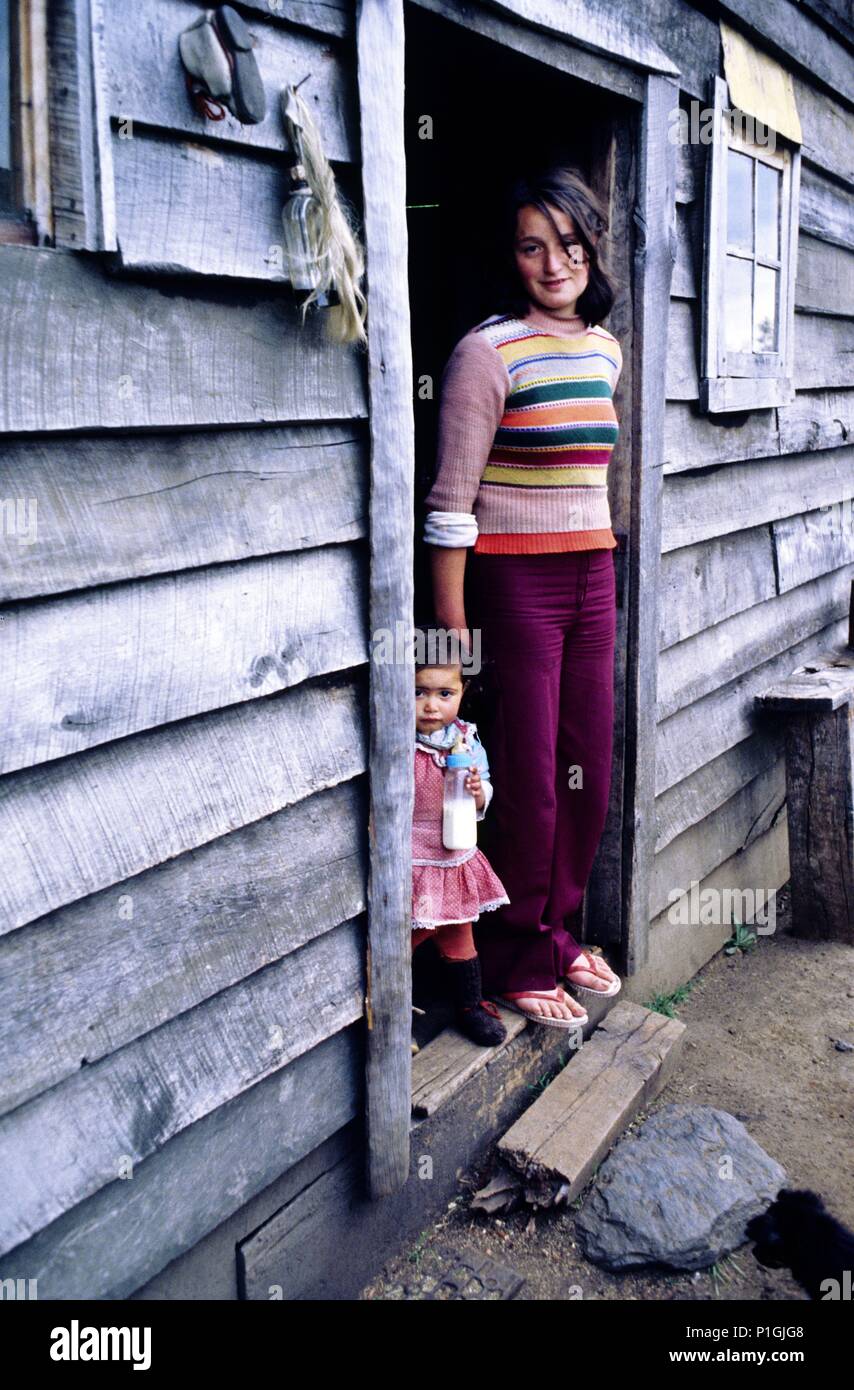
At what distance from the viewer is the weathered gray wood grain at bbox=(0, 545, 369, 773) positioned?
1.49 metres

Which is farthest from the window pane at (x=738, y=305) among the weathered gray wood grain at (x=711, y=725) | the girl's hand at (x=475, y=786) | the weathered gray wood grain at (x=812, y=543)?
the girl's hand at (x=475, y=786)

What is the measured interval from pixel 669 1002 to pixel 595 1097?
916 mm

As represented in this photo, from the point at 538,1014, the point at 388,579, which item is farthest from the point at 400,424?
the point at 538,1014

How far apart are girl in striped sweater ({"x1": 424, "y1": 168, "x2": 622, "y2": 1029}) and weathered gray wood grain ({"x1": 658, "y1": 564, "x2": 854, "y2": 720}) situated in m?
0.59

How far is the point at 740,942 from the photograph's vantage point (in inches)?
167

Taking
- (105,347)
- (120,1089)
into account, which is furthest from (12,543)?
(120,1089)

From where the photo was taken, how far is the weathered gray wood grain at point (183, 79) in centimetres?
151

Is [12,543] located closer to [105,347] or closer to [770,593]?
[105,347]

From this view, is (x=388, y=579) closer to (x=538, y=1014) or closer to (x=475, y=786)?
(x=475, y=786)

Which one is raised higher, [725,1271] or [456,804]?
[456,804]

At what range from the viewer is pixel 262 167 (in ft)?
5.74

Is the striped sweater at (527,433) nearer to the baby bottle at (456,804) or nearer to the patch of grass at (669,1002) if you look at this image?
the baby bottle at (456,804)

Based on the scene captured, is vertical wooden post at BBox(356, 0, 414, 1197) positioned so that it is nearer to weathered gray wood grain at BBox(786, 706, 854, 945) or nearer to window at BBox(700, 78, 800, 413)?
window at BBox(700, 78, 800, 413)
